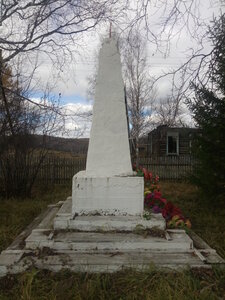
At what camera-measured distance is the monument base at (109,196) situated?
386 cm

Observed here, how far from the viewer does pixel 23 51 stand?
782 cm

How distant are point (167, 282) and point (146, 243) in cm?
67

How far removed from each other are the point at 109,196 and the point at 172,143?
1864 centimetres

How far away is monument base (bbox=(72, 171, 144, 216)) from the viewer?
12.7 feet

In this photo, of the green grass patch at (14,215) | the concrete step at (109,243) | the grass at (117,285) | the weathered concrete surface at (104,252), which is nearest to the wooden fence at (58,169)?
the green grass patch at (14,215)

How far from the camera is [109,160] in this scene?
406 cm

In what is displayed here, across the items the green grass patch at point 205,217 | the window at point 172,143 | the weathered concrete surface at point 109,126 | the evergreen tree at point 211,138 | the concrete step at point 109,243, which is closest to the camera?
the concrete step at point 109,243

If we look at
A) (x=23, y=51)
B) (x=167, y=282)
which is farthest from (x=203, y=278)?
(x=23, y=51)

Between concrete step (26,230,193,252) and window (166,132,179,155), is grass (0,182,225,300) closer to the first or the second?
concrete step (26,230,193,252)

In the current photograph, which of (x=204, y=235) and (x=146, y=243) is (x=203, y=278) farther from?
(x=204, y=235)

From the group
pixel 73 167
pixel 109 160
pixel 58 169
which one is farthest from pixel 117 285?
pixel 73 167

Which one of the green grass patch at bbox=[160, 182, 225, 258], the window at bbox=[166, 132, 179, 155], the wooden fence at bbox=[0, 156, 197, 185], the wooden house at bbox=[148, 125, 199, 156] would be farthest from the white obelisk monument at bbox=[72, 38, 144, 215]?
the window at bbox=[166, 132, 179, 155]

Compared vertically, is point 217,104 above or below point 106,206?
above

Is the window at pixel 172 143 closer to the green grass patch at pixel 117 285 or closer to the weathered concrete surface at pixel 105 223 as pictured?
the weathered concrete surface at pixel 105 223
